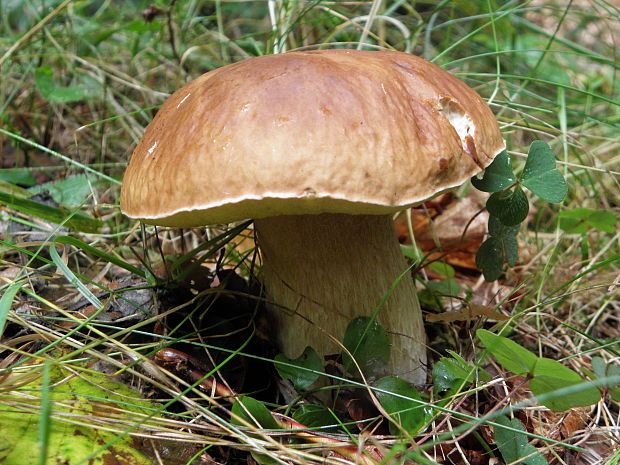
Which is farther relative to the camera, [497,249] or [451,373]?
[497,249]

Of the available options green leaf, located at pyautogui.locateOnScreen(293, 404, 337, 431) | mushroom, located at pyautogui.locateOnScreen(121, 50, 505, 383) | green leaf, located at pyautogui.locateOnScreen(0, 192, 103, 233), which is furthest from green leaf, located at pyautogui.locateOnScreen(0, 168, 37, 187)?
green leaf, located at pyautogui.locateOnScreen(293, 404, 337, 431)

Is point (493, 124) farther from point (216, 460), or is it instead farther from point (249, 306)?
point (216, 460)

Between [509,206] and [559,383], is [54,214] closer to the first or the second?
[509,206]

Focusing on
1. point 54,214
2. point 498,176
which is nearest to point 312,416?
point 498,176

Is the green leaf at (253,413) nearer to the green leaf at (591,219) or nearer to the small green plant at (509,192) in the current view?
the small green plant at (509,192)

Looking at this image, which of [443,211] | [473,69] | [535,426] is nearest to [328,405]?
[535,426]
